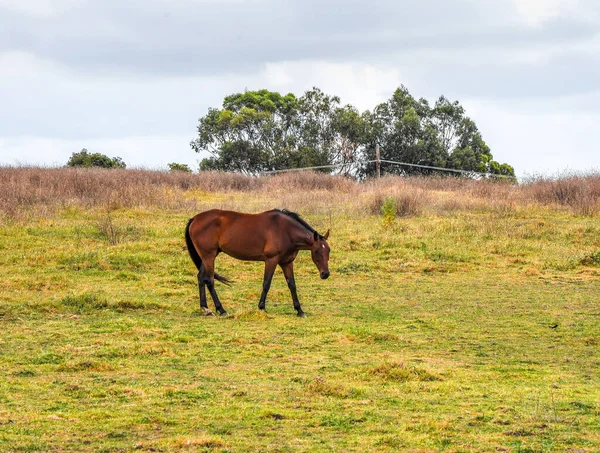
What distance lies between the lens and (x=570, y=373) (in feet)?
28.8

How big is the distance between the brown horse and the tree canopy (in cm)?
3269

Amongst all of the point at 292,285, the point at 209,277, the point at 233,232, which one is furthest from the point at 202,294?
the point at 292,285

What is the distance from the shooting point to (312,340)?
10.5 meters

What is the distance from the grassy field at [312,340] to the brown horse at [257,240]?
579 millimetres

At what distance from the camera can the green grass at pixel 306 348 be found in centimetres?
644

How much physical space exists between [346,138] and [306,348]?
128 ft

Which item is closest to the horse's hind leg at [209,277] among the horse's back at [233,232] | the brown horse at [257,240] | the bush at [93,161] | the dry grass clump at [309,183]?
the brown horse at [257,240]

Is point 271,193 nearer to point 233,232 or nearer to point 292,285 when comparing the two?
point 233,232

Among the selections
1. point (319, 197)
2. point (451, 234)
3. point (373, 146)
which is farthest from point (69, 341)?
point (373, 146)

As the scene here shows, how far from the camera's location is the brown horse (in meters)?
12.7

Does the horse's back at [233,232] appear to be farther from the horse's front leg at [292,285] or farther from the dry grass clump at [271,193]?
the dry grass clump at [271,193]

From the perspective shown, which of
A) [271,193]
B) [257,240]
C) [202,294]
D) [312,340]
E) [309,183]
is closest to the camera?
[312,340]

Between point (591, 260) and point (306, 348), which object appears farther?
point (591, 260)

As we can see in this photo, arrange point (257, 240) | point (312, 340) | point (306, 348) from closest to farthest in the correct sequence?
Answer: point (306, 348) < point (312, 340) < point (257, 240)
